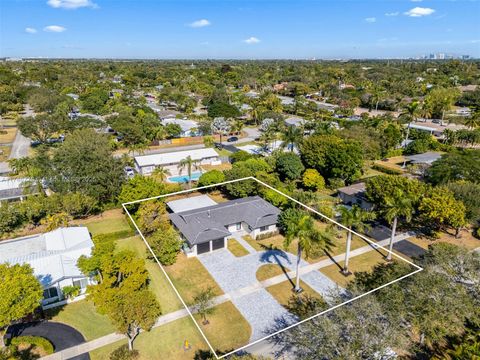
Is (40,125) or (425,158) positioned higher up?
(40,125)

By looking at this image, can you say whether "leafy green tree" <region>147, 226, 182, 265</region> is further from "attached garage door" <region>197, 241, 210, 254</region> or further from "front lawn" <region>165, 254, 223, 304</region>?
"attached garage door" <region>197, 241, 210, 254</region>

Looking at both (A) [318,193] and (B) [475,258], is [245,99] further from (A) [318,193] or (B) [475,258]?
(B) [475,258]

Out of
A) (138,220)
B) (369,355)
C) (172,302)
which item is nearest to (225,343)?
(172,302)

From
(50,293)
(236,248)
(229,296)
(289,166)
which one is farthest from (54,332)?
(289,166)

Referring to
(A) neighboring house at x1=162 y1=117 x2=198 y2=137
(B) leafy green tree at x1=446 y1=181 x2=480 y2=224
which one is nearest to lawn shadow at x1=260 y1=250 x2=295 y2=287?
(B) leafy green tree at x1=446 y1=181 x2=480 y2=224

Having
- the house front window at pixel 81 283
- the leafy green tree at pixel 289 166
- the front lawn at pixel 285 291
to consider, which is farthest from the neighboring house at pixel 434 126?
the house front window at pixel 81 283

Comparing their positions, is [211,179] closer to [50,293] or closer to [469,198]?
[50,293]
